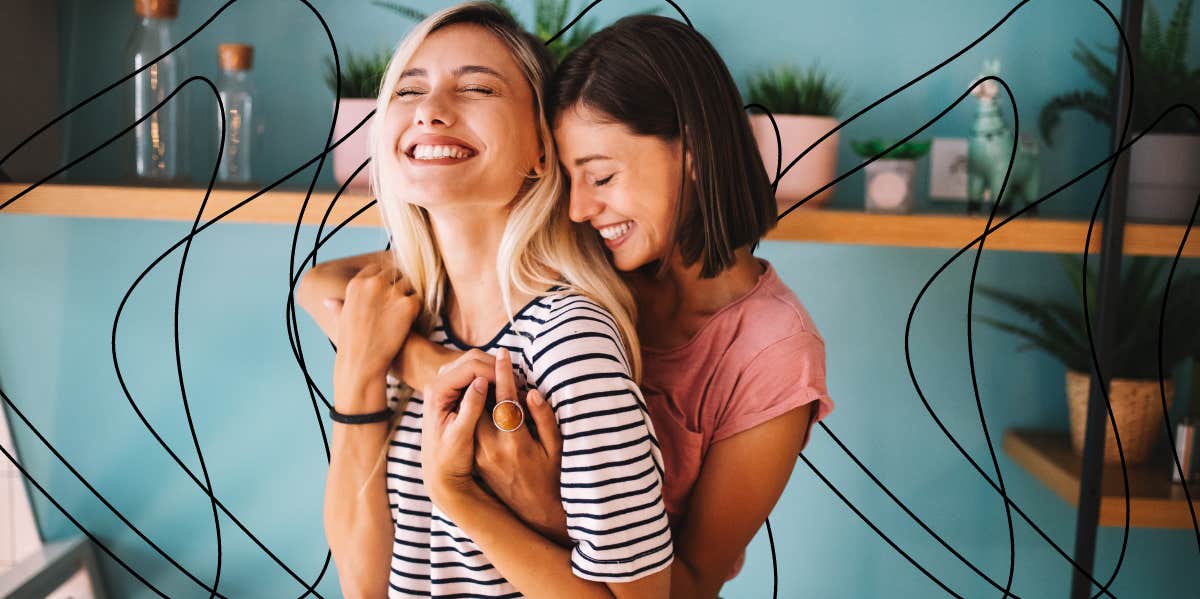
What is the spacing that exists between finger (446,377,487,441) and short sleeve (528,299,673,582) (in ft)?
0.20

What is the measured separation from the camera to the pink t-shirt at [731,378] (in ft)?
3.15

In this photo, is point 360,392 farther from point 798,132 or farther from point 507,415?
point 798,132

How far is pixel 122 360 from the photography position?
1807 millimetres

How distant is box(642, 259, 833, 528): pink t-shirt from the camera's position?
0.96 m

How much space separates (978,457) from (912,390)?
0.17 m

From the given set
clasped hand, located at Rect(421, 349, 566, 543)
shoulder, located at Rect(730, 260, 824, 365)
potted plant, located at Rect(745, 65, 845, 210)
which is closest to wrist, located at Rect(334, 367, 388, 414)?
clasped hand, located at Rect(421, 349, 566, 543)

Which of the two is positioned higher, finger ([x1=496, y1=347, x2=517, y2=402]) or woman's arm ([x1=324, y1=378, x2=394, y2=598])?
finger ([x1=496, y1=347, x2=517, y2=402])

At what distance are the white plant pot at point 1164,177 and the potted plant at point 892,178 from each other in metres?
0.31

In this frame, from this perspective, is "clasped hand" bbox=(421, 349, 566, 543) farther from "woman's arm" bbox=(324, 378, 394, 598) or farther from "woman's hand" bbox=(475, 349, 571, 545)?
"woman's arm" bbox=(324, 378, 394, 598)

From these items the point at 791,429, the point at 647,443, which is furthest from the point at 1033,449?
the point at 647,443

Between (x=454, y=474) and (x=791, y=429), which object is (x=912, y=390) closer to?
(x=791, y=429)

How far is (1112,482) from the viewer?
4.72ft

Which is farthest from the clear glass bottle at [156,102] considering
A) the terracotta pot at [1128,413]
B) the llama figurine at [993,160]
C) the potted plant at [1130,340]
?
the terracotta pot at [1128,413]

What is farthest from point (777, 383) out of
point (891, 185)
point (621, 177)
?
point (891, 185)
